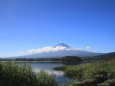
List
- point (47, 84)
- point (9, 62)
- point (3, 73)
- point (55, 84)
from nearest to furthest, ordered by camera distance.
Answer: point (3, 73), point (9, 62), point (47, 84), point (55, 84)

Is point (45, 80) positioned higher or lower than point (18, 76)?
lower

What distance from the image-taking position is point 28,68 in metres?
17.3

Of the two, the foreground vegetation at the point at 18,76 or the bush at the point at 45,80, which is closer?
the foreground vegetation at the point at 18,76

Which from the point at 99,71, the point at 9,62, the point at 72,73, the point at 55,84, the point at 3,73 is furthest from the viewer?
the point at 72,73

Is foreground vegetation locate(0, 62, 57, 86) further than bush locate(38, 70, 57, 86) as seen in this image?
No

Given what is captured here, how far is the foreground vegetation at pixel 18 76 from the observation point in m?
15.3

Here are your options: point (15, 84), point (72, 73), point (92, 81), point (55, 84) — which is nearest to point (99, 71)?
point (92, 81)

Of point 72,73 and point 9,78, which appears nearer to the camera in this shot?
point 9,78

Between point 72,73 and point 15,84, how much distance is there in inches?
1121

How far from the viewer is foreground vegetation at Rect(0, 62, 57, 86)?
50.3ft

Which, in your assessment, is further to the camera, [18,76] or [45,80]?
[45,80]

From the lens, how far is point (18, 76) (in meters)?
15.9

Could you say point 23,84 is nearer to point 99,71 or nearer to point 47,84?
point 47,84

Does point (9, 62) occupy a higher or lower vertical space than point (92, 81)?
higher
